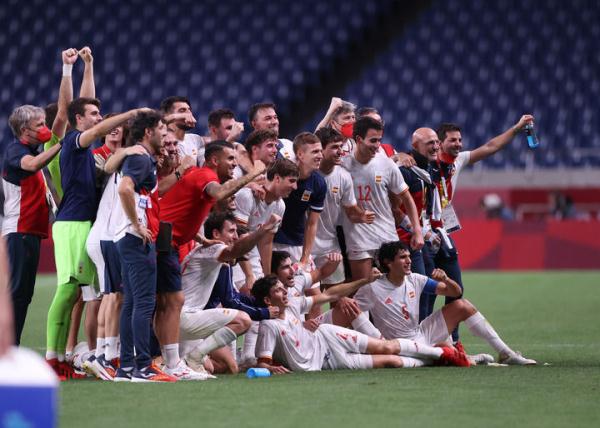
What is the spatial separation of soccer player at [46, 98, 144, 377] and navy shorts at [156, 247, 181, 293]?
589mm

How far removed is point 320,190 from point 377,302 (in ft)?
3.30

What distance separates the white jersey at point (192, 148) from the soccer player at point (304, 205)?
787mm

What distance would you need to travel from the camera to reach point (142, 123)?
23.9ft

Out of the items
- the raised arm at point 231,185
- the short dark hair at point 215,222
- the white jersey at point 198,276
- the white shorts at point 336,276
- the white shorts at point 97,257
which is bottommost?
the white shorts at point 336,276

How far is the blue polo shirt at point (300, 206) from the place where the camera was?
912 centimetres

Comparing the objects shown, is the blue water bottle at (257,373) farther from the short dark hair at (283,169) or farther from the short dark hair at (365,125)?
the short dark hair at (365,125)

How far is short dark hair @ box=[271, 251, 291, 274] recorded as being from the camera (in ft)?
28.6

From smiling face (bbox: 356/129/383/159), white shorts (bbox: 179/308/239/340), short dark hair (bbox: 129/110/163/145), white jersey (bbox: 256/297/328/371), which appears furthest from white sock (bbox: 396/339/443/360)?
short dark hair (bbox: 129/110/163/145)

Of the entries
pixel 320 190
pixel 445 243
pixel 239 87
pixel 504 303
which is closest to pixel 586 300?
pixel 504 303

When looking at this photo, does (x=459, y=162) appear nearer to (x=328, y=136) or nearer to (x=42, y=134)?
(x=328, y=136)

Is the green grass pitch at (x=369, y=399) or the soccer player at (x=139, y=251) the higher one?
the soccer player at (x=139, y=251)

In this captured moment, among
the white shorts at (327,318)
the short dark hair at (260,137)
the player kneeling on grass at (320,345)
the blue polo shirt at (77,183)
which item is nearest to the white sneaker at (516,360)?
the player kneeling on grass at (320,345)

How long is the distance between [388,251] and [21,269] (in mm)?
2870

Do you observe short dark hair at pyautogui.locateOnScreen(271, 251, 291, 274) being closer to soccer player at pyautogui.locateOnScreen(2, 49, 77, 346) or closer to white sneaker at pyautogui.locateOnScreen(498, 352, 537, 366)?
soccer player at pyautogui.locateOnScreen(2, 49, 77, 346)
